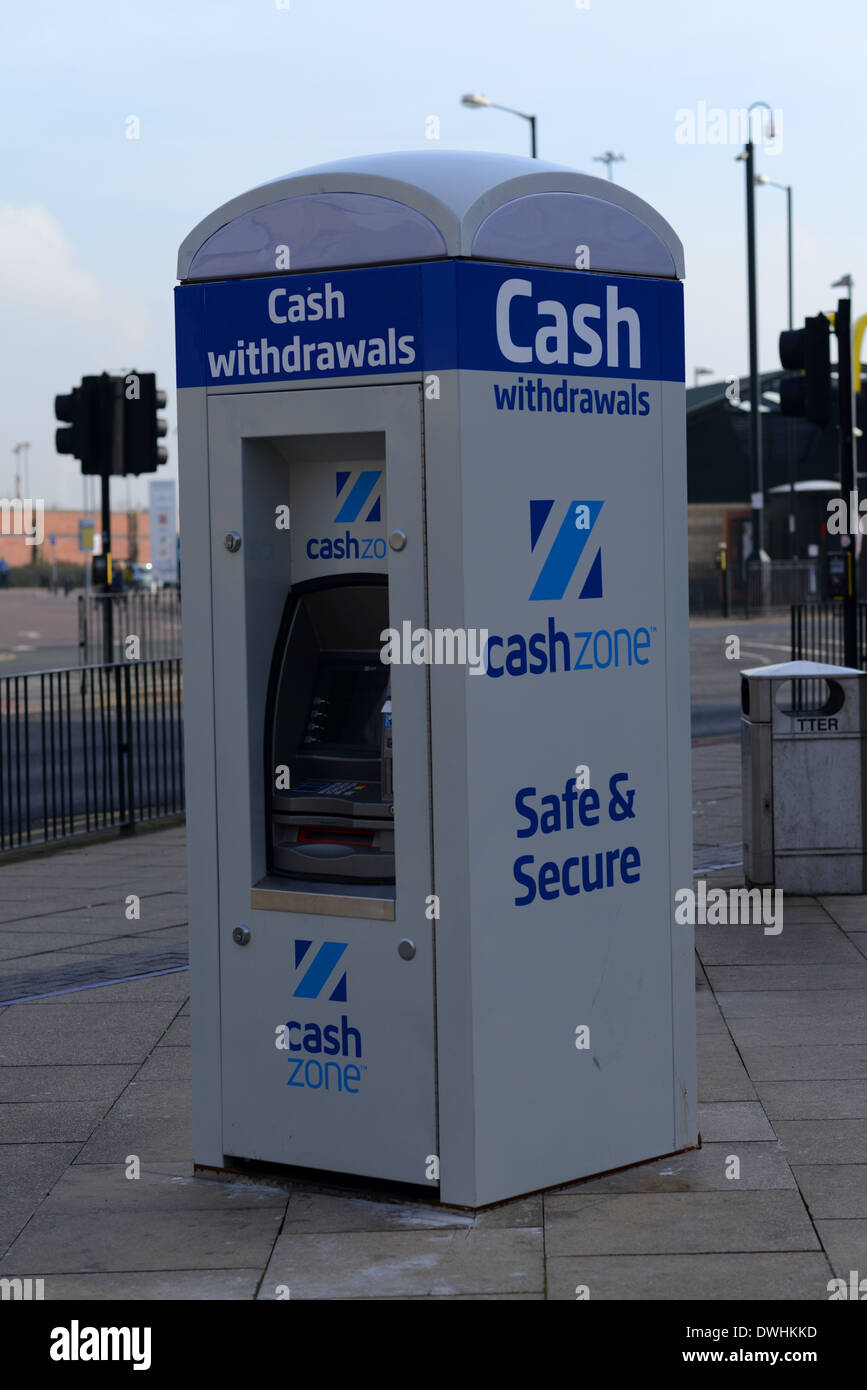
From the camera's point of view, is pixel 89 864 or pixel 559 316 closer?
pixel 559 316

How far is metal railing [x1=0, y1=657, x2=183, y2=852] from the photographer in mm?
12008

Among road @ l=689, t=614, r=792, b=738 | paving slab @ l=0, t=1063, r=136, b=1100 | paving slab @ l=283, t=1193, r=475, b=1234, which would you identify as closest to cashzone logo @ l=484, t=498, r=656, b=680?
paving slab @ l=283, t=1193, r=475, b=1234

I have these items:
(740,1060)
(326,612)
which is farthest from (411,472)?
(740,1060)

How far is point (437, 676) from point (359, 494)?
61 cm

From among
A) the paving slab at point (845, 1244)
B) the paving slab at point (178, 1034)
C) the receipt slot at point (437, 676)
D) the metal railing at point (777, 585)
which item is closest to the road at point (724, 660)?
the metal railing at point (777, 585)

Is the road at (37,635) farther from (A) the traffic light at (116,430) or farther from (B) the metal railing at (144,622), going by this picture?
(A) the traffic light at (116,430)

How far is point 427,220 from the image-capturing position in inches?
181

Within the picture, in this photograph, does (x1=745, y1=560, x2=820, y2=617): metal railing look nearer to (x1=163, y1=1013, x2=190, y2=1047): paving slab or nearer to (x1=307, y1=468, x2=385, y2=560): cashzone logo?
(x1=163, y1=1013, x2=190, y2=1047): paving slab

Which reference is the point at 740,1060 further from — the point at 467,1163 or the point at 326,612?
the point at 326,612

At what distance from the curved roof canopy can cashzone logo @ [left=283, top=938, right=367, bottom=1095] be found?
6.06 feet

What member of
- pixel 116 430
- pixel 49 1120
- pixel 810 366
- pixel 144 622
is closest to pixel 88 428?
pixel 116 430
